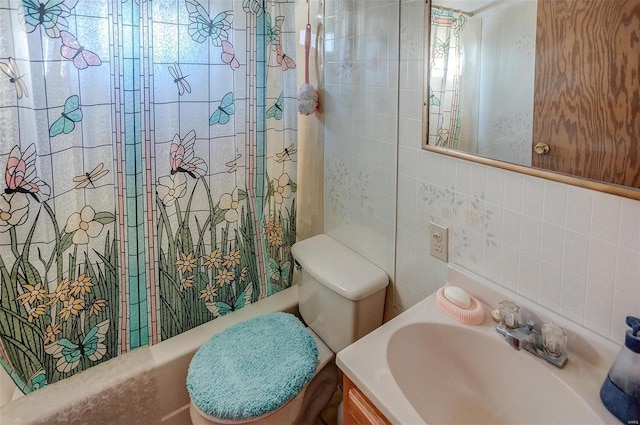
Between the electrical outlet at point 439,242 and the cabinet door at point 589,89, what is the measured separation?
0.33 metres

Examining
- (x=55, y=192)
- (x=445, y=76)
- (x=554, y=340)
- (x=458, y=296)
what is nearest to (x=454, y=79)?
(x=445, y=76)

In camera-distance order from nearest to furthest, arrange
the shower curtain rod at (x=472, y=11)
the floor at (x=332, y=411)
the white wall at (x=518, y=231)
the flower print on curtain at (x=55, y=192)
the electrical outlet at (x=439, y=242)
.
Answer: the white wall at (x=518, y=231) < the shower curtain rod at (x=472, y=11) < the flower print on curtain at (x=55, y=192) < the electrical outlet at (x=439, y=242) < the floor at (x=332, y=411)

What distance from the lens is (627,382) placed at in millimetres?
737

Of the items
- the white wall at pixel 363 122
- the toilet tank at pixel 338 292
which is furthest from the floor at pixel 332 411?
the white wall at pixel 363 122

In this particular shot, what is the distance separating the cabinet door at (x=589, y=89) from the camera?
0.77m

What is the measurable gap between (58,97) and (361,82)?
3.00ft

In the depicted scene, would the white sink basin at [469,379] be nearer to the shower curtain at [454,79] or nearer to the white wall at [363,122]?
the white wall at [363,122]

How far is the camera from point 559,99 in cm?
88

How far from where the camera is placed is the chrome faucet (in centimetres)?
90

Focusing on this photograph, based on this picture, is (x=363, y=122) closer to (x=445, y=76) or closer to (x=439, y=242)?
(x=445, y=76)

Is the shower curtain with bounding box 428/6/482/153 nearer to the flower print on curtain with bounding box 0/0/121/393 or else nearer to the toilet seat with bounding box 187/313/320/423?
the toilet seat with bounding box 187/313/320/423

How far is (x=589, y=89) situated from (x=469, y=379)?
0.73 m

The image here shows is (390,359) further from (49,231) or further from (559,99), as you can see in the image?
(49,231)

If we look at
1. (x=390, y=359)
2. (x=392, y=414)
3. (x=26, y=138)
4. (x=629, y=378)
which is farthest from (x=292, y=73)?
A: (x=629, y=378)
